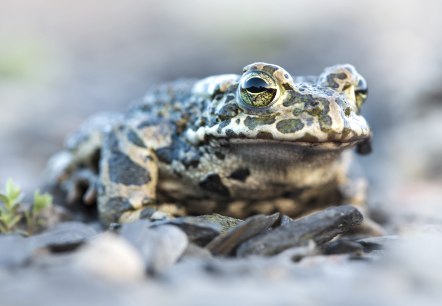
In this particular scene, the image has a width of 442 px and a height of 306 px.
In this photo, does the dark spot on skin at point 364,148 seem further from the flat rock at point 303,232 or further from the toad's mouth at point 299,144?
the flat rock at point 303,232

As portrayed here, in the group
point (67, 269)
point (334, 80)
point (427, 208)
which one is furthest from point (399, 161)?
point (67, 269)

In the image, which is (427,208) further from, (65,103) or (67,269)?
(65,103)

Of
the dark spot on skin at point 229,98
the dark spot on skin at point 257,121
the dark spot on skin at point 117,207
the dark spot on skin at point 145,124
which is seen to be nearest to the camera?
the dark spot on skin at point 257,121

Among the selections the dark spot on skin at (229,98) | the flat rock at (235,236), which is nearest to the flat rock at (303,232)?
the flat rock at (235,236)

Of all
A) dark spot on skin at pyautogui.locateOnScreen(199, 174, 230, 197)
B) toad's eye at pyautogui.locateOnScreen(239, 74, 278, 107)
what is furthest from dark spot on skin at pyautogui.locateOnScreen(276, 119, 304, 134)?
dark spot on skin at pyautogui.locateOnScreen(199, 174, 230, 197)

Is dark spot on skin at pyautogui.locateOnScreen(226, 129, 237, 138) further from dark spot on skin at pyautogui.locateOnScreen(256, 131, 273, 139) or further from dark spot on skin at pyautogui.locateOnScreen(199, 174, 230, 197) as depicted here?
dark spot on skin at pyautogui.locateOnScreen(199, 174, 230, 197)

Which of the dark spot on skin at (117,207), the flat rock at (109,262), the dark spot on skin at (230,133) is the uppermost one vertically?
the dark spot on skin at (230,133)
